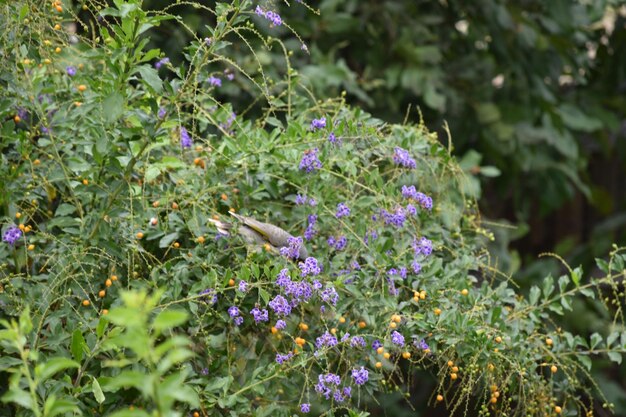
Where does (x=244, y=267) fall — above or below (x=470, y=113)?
above

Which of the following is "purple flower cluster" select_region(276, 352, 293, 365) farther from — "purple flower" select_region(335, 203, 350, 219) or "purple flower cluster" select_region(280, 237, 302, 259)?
"purple flower" select_region(335, 203, 350, 219)

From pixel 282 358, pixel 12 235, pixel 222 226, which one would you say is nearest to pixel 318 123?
pixel 222 226

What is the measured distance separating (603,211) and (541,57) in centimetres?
141

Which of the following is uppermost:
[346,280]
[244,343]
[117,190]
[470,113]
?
[117,190]

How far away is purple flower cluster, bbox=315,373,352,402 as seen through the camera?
1949 mm

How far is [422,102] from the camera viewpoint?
4.29 meters

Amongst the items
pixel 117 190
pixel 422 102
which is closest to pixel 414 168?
pixel 117 190

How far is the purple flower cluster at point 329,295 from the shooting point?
2.00m

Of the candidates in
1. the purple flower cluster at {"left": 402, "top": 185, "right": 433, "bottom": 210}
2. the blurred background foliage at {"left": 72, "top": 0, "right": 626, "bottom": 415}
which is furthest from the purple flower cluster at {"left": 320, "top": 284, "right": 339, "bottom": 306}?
the blurred background foliage at {"left": 72, "top": 0, "right": 626, "bottom": 415}

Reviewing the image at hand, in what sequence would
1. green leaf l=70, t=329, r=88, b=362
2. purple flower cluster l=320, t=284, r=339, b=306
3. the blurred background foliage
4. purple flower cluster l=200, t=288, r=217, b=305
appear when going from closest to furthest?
green leaf l=70, t=329, r=88, b=362
purple flower cluster l=200, t=288, r=217, b=305
purple flower cluster l=320, t=284, r=339, b=306
the blurred background foliage

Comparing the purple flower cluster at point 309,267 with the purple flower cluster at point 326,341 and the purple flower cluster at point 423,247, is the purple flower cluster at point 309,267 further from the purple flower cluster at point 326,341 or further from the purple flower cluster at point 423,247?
the purple flower cluster at point 423,247

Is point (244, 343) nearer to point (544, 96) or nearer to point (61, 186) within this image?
point (61, 186)

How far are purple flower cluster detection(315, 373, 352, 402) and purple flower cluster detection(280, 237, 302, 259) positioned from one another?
0.26 meters

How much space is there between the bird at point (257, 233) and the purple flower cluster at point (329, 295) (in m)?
0.11
